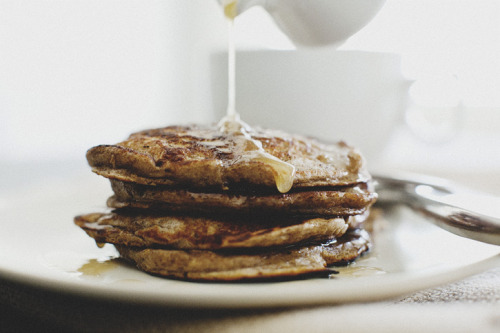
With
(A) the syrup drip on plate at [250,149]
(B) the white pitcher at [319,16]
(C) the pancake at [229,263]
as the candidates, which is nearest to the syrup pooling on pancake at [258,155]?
(A) the syrup drip on plate at [250,149]

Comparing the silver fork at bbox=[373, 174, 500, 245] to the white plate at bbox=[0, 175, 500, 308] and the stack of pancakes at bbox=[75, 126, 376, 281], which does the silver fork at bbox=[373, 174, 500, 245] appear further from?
the stack of pancakes at bbox=[75, 126, 376, 281]

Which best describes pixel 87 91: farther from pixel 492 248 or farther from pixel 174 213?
pixel 492 248

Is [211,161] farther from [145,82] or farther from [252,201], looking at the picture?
[145,82]

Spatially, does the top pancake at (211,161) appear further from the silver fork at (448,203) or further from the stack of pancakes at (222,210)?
the silver fork at (448,203)

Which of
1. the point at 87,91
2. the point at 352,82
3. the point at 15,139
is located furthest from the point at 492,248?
the point at 87,91

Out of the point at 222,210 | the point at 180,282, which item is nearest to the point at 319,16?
the point at 222,210

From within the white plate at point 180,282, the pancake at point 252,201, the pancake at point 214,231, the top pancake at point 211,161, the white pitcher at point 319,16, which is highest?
the white pitcher at point 319,16

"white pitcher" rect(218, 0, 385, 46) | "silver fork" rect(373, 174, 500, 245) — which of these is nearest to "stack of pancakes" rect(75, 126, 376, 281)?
"silver fork" rect(373, 174, 500, 245)
